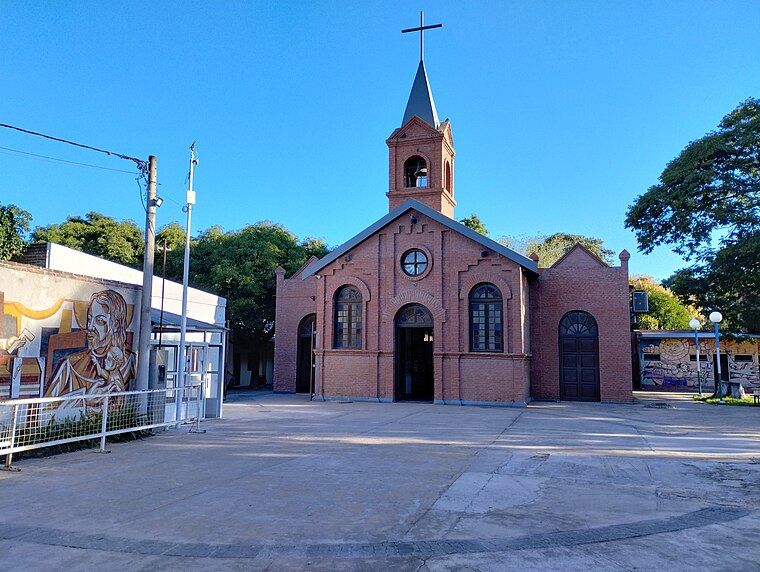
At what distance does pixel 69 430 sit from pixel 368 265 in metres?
14.6

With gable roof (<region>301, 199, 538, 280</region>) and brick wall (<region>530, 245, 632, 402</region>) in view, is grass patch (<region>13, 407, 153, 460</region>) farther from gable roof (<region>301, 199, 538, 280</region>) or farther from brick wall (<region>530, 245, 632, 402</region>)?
brick wall (<region>530, 245, 632, 402</region>)

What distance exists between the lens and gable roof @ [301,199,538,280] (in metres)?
21.7

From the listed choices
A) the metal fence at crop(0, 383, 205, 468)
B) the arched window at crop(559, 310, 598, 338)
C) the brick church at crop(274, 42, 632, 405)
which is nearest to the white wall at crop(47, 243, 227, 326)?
the brick church at crop(274, 42, 632, 405)

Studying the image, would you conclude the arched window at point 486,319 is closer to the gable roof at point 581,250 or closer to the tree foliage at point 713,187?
the gable roof at point 581,250

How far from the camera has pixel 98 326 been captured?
11.8 metres

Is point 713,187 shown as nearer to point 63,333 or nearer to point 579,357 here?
point 579,357

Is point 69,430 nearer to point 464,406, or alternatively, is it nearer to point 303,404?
point 303,404

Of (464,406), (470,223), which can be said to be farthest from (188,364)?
(470,223)

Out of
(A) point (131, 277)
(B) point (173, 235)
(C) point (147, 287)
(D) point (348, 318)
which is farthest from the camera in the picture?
(B) point (173, 235)

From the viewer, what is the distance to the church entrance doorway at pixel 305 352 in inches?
1112

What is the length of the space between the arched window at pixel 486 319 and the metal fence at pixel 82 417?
11.5 m

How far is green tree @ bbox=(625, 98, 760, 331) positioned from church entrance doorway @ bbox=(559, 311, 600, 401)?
187 inches

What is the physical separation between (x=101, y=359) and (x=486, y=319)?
1418 centimetres

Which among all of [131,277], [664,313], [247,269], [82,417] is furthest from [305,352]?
[664,313]
